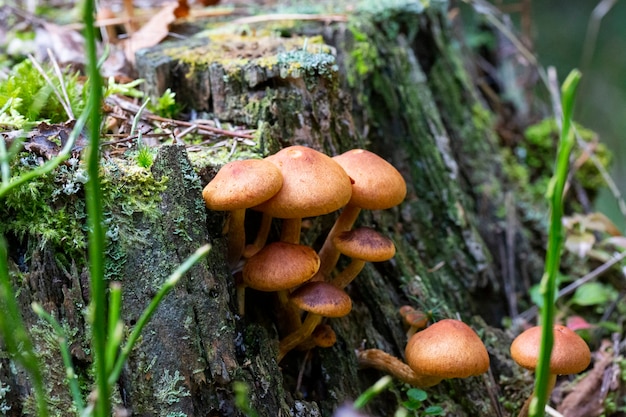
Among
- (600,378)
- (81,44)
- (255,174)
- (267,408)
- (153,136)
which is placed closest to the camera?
(255,174)

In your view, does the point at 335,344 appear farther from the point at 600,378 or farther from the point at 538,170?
the point at 538,170

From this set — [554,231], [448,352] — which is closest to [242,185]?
[448,352]

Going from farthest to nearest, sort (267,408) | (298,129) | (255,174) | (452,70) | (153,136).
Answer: (452,70) < (298,129) < (153,136) < (267,408) < (255,174)

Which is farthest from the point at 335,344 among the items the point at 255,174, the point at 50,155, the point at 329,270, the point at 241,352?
the point at 50,155

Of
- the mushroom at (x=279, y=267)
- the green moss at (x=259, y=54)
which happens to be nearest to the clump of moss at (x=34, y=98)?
the green moss at (x=259, y=54)

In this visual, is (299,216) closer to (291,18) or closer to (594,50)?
(291,18)

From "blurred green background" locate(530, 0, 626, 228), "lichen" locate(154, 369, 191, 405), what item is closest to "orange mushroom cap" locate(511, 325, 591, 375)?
"lichen" locate(154, 369, 191, 405)

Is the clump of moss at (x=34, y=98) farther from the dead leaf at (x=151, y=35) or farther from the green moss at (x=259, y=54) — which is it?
the dead leaf at (x=151, y=35)
